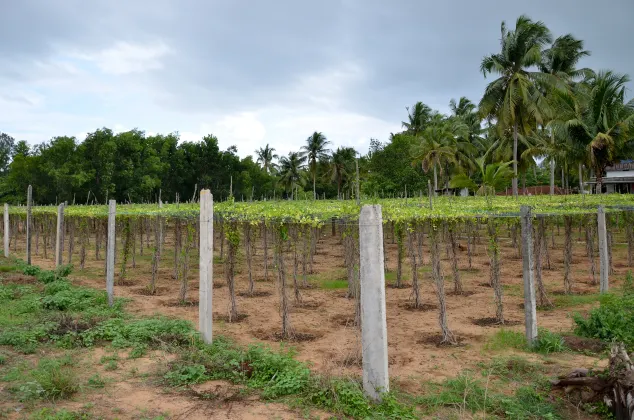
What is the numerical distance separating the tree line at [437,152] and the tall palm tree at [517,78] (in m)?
0.06

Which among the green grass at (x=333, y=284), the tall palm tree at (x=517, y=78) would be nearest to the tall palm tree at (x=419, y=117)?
the tall palm tree at (x=517, y=78)

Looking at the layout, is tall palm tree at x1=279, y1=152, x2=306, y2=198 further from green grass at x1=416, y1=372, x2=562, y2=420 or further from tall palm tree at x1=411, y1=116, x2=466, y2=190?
green grass at x1=416, y1=372, x2=562, y2=420

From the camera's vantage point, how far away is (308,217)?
8.65 meters

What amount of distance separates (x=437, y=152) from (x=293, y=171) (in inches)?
1009

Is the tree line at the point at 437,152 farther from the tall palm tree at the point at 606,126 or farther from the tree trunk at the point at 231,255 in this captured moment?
the tree trunk at the point at 231,255

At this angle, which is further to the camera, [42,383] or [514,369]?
[514,369]

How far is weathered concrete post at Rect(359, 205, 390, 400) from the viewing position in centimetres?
536

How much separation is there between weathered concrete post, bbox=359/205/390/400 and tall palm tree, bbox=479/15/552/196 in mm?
26479

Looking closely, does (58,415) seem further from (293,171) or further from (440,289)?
(293,171)

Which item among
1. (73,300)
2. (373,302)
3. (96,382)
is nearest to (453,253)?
(373,302)

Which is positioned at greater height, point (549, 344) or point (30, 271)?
point (30, 271)

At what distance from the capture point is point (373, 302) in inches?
212

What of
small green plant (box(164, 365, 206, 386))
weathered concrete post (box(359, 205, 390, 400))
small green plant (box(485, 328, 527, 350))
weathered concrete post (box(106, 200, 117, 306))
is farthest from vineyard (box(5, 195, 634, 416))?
small green plant (box(164, 365, 206, 386))

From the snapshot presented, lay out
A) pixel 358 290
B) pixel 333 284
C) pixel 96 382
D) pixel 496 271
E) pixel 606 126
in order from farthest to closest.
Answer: pixel 606 126
pixel 333 284
pixel 358 290
pixel 496 271
pixel 96 382
